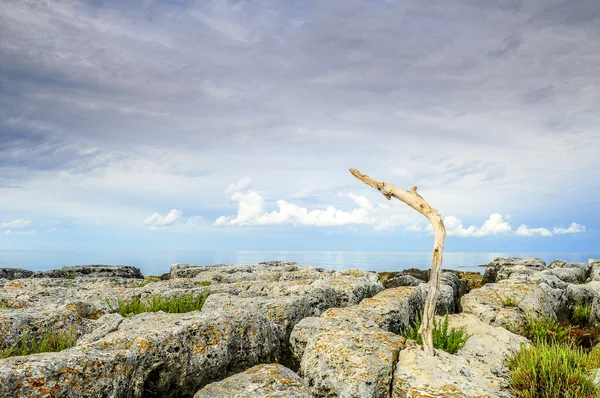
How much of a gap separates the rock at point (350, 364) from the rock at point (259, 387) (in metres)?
0.78

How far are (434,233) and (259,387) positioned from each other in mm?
6059

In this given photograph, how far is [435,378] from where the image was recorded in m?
8.56

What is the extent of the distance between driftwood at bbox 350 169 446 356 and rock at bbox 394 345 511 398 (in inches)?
27.7

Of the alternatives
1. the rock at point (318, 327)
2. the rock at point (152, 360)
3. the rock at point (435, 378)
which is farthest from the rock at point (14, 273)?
the rock at point (435, 378)

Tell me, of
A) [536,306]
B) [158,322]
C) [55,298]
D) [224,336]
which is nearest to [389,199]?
[224,336]

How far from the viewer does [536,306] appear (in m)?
16.8

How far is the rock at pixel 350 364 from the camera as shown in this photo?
8.48m

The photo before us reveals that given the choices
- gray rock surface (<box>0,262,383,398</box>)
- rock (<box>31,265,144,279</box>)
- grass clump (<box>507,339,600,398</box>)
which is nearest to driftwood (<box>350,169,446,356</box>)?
grass clump (<box>507,339,600,398</box>)

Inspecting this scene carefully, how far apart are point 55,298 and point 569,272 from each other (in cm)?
3682

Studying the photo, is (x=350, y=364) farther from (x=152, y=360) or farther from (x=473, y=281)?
(x=473, y=281)

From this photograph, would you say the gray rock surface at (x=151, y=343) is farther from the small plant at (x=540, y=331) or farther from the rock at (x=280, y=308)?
the small plant at (x=540, y=331)

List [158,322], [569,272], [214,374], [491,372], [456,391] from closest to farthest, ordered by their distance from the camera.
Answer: [456,391] < [214,374] < [158,322] < [491,372] < [569,272]

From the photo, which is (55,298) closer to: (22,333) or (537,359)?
(22,333)

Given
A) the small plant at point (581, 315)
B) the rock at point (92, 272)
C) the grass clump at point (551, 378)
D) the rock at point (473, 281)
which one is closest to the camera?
the grass clump at point (551, 378)
